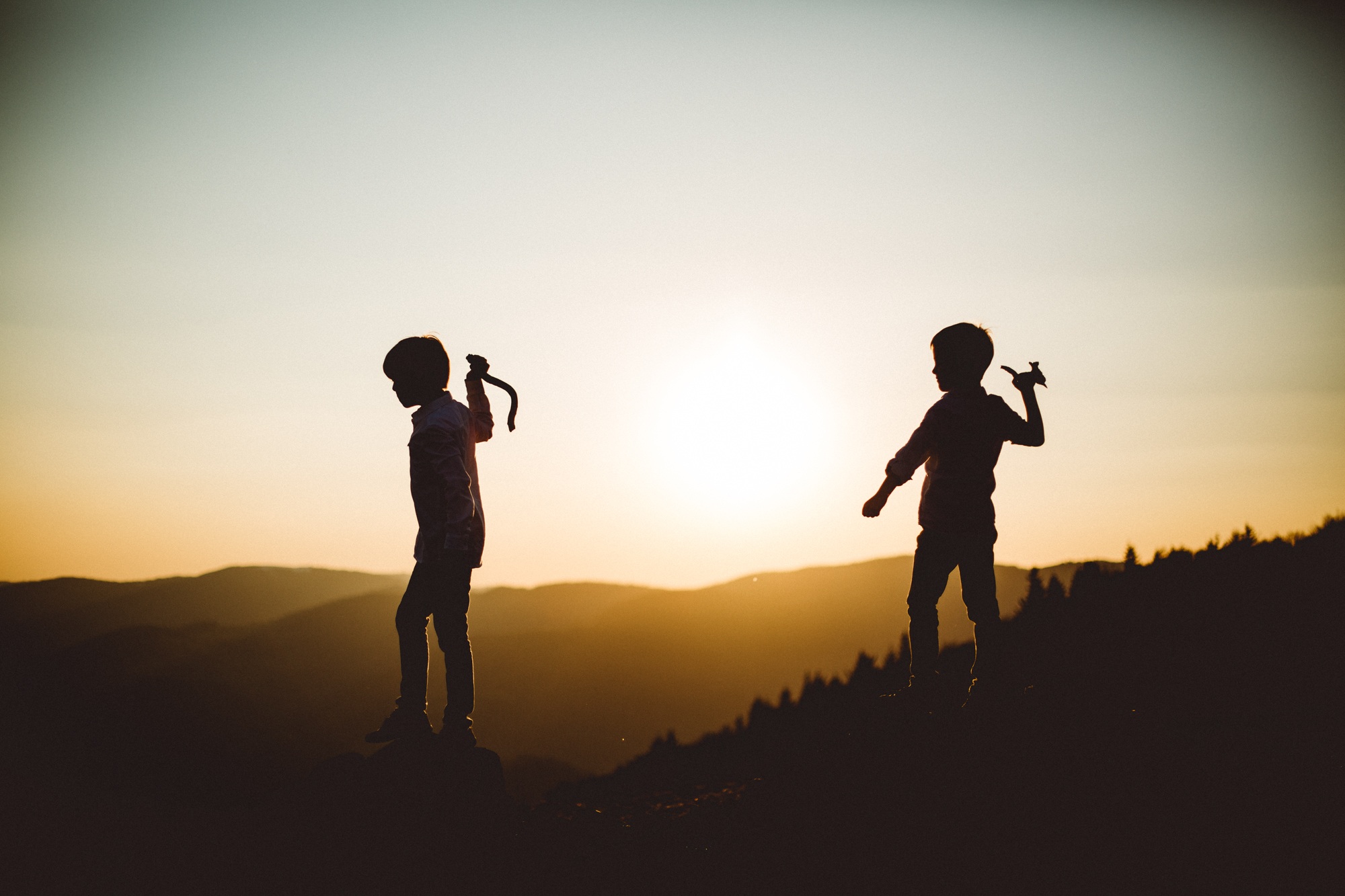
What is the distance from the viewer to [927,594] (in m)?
6.49

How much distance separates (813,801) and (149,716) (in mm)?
207728

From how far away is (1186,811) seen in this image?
460cm

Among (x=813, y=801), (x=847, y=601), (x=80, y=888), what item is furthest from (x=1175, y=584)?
(x=847, y=601)

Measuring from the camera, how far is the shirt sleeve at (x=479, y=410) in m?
7.09

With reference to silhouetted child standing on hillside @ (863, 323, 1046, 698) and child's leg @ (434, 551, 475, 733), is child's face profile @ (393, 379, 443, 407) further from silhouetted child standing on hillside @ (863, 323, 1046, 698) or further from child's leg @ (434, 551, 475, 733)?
silhouetted child standing on hillside @ (863, 323, 1046, 698)

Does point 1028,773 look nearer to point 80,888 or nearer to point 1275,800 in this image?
point 1275,800

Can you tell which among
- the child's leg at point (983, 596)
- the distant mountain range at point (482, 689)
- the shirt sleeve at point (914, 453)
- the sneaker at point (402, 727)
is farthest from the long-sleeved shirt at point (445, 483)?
the distant mountain range at point (482, 689)

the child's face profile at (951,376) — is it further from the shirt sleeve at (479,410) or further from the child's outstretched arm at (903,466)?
the shirt sleeve at (479,410)

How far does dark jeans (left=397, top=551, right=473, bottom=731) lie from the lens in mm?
6496

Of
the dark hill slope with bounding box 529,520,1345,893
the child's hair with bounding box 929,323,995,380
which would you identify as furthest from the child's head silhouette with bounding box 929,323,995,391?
the dark hill slope with bounding box 529,520,1345,893

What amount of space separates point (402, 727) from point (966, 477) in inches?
206

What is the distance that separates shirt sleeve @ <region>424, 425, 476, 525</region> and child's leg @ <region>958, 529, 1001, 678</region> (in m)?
4.19

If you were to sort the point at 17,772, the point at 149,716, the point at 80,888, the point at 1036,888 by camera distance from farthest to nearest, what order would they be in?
the point at 149,716, the point at 17,772, the point at 80,888, the point at 1036,888

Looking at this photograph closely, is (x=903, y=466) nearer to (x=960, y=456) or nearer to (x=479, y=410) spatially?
(x=960, y=456)
